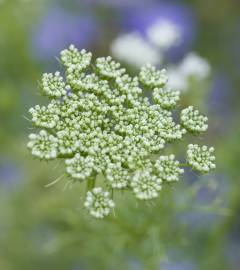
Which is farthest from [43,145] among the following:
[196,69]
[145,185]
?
[196,69]

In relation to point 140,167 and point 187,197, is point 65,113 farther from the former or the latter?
point 187,197

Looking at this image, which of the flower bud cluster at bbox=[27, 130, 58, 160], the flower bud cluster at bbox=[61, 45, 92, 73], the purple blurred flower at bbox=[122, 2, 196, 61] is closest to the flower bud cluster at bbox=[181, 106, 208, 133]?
the flower bud cluster at bbox=[61, 45, 92, 73]

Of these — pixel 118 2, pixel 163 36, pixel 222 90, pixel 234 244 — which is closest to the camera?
pixel 163 36

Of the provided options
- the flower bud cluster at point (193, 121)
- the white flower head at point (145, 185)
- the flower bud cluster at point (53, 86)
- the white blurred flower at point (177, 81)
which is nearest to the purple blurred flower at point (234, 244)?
the white blurred flower at point (177, 81)

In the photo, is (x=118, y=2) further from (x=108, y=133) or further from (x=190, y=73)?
(x=108, y=133)

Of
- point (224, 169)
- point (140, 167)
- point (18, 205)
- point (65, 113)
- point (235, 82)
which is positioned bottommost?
point (140, 167)

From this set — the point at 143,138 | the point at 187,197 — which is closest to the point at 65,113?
the point at 143,138

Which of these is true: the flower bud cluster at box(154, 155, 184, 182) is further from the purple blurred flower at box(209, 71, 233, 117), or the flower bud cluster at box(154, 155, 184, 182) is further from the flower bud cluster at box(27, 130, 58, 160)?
the purple blurred flower at box(209, 71, 233, 117)
